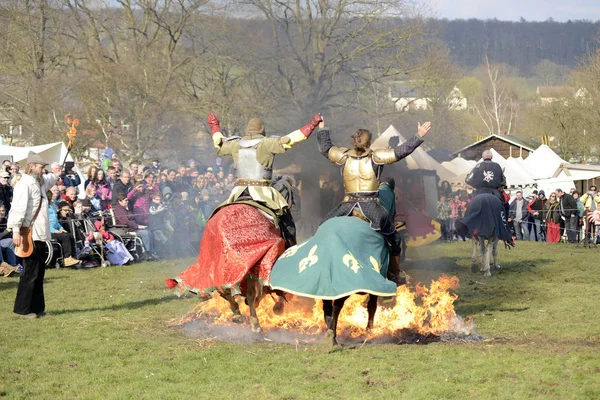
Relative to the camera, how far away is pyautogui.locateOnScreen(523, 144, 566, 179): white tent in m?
37.1

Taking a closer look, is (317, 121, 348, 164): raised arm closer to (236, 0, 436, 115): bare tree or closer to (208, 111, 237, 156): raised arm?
(208, 111, 237, 156): raised arm

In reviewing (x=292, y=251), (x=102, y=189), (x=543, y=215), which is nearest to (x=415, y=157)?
(x=543, y=215)

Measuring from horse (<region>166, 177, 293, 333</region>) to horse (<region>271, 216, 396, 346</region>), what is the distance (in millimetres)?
Answer: 448

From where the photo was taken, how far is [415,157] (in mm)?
24000

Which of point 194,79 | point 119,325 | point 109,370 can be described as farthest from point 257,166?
point 194,79

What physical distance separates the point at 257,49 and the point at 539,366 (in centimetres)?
2088

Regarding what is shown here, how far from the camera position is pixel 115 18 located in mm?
34500

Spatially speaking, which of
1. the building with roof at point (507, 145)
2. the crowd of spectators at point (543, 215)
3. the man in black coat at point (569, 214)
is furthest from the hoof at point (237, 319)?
the building with roof at point (507, 145)

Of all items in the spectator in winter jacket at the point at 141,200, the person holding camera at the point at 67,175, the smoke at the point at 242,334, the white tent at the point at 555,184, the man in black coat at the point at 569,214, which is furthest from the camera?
the white tent at the point at 555,184

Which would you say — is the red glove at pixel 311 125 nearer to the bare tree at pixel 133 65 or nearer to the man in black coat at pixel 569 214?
the man in black coat at pixel 569 214

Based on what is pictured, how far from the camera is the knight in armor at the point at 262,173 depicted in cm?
974

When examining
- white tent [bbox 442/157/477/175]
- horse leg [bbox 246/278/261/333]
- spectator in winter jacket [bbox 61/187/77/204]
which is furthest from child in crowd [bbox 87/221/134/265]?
white tent [bbox 442/157/477/175]

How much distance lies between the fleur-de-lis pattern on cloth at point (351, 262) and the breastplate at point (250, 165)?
6.42 ft

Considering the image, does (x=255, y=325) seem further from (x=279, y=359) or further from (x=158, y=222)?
(x=158, y=222)
